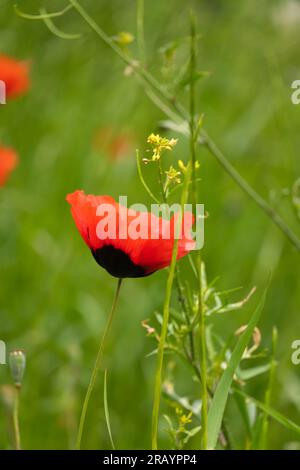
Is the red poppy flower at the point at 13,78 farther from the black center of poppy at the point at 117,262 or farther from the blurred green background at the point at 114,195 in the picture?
the black center of poppy at the point at 117,262

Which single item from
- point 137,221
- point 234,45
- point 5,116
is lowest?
point 137,221

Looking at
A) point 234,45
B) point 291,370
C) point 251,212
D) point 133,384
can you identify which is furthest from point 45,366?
point 234,45

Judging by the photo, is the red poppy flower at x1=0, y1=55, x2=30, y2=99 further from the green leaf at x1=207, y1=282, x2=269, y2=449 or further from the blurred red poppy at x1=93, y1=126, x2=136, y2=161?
the green leaf at x1=207, y1=282, x2=269, y2=449

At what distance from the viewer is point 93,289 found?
182cm

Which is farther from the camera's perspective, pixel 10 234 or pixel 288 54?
pixel 288 54

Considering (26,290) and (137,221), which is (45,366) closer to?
(26,290)

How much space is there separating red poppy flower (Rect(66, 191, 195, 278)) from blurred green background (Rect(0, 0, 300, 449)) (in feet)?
0.89

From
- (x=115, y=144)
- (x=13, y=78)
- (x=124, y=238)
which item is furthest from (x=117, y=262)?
(x=115, y=144)

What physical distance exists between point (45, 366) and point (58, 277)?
19 cm

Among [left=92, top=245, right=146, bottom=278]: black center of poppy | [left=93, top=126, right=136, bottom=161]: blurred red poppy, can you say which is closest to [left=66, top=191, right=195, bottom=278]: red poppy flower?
[left=92, top=245, right=146, bottom=278]: black center of poppy

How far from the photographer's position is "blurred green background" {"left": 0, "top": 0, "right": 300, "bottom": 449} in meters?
1.41

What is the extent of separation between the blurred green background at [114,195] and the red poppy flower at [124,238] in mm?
271

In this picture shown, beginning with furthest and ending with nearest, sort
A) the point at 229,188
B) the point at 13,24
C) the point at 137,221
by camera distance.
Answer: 1. the point at 229,188
2. the point at 13,24
3. the point at 137,221

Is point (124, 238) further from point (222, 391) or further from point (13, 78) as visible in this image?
point (13, 78)
